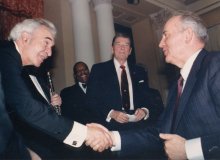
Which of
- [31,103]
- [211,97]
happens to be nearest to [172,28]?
[211,97]

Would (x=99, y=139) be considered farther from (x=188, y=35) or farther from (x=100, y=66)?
(x=100, y=66)

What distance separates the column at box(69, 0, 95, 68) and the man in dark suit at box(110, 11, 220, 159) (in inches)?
163

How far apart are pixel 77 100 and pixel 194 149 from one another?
3330 millimetres

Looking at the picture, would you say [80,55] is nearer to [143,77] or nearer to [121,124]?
[143,77]

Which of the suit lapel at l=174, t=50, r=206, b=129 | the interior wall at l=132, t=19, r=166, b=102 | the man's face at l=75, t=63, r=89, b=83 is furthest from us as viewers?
the interior wall at l=132, t=19, r=166, b=102

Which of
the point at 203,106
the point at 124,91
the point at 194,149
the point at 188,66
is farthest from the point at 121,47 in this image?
the point at 194,149

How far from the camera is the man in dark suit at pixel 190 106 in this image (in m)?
2.23

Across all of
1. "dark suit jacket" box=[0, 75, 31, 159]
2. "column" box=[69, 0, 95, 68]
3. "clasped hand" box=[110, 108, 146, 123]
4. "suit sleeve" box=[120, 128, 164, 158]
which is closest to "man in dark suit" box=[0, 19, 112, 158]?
"suit sleeve" box=[120, 128, 164, 158]

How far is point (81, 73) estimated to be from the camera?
19.0 ft

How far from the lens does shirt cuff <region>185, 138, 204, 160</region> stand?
2205 mm

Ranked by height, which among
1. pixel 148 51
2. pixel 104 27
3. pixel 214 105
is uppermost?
pixel 104 27

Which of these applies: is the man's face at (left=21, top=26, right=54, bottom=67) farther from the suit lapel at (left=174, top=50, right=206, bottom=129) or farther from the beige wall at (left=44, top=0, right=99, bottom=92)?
the beige wall at (left=44, top=0, right=99, bottom=92)

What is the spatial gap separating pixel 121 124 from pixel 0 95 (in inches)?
95.9

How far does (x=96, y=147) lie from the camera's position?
2.89 m
